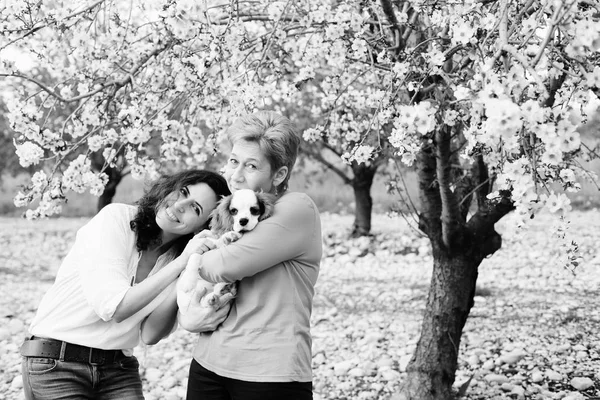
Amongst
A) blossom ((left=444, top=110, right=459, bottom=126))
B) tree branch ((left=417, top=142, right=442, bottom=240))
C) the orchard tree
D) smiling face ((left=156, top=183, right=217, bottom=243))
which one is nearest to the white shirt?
smiling face ((left=156, top=183, right=217, bottom=243))

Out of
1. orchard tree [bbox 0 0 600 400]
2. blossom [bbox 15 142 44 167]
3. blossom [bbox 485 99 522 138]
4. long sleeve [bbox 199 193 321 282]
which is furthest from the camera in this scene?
blossom [bbox 15 142 44 167]

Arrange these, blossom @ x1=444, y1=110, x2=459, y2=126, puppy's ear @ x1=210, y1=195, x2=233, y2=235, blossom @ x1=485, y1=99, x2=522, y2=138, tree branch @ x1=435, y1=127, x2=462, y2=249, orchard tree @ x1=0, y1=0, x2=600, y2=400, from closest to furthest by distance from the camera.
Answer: blossom @ x1=485, y1=99, x2=522, y2=138
orchard tree @ x1=0, y1=0, x2=600, y2=400
puppy's ear @ x1=210, y1=195, x2=233, y2=235
blossom @ x1=444, y1=110, x2=459, y2=126
tree branch @ x1=435, y1=127, x2=462, y2=249

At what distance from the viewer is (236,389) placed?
9.27 ft

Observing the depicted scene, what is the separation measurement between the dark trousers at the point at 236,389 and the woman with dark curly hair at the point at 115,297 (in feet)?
0.75

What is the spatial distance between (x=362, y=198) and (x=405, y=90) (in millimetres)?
12893

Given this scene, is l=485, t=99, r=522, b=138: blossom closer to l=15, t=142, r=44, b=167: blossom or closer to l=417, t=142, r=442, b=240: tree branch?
l=15, t=142, r=44, b=167: blossom

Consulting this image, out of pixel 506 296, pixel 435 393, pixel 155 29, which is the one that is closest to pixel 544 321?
pixel 506 296

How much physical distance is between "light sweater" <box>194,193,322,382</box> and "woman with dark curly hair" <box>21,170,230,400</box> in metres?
0.17

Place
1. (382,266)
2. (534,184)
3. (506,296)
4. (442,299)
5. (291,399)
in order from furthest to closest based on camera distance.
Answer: (382,266) → (506,296) → (442,299) → (291,399) → (534,184)

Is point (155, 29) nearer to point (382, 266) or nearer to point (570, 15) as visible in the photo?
point (570, 15)

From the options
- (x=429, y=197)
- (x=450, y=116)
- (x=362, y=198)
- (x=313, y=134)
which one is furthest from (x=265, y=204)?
(x=362, y=198)

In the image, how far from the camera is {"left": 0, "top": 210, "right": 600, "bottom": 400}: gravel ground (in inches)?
246

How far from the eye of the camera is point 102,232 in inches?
128

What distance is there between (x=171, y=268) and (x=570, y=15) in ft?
6.45
